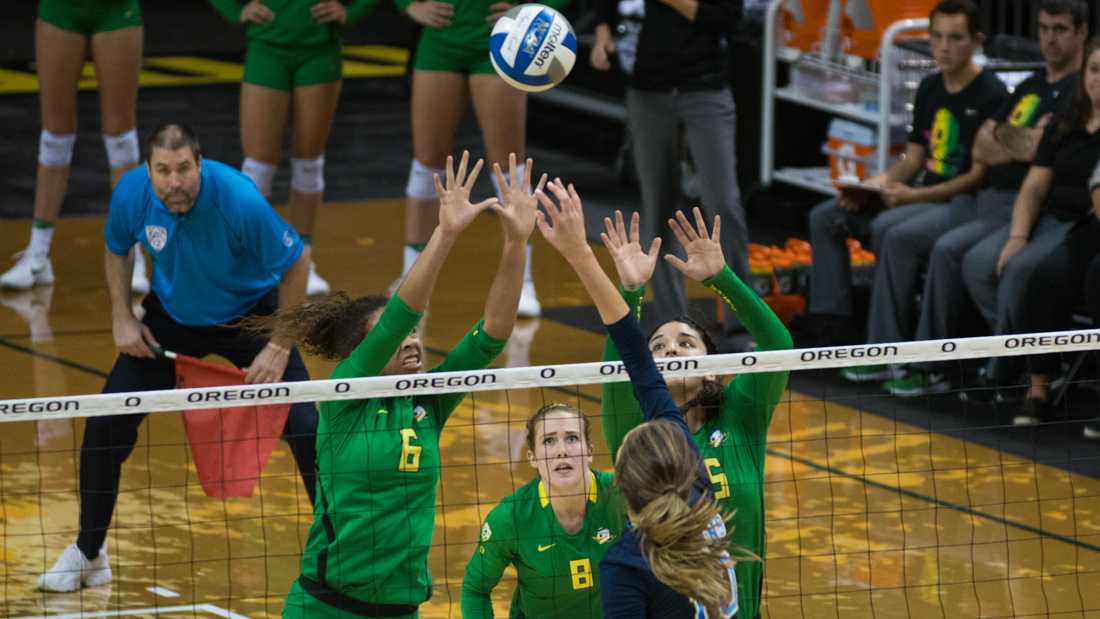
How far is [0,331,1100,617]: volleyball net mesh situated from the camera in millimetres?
5309

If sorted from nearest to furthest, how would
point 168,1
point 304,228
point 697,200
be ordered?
1. point 304,228
2. point 697,200
3. point 168,1

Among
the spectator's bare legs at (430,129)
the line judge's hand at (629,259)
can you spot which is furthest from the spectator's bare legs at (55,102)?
the line judge's hand at (629,259)

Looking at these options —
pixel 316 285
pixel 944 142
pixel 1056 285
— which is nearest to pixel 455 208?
pixel 1056 285

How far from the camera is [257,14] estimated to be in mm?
9711

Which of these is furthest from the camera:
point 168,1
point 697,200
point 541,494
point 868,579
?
point 168,1

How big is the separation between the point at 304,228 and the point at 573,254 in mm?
6072

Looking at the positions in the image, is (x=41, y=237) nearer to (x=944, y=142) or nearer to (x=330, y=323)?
(x=944, y=142)

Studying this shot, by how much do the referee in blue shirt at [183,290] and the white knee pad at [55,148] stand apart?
3757 millimetres

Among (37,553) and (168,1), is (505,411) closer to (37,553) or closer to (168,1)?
(37,553)

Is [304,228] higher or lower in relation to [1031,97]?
lower

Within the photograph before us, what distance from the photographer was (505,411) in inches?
339

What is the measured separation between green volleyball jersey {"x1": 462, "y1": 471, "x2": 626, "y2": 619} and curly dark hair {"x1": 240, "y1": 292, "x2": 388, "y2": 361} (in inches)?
27.9

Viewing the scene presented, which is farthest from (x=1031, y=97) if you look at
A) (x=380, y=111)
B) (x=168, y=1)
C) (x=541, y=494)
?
(x=168, y=1)

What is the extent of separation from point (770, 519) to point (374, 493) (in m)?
2.62
